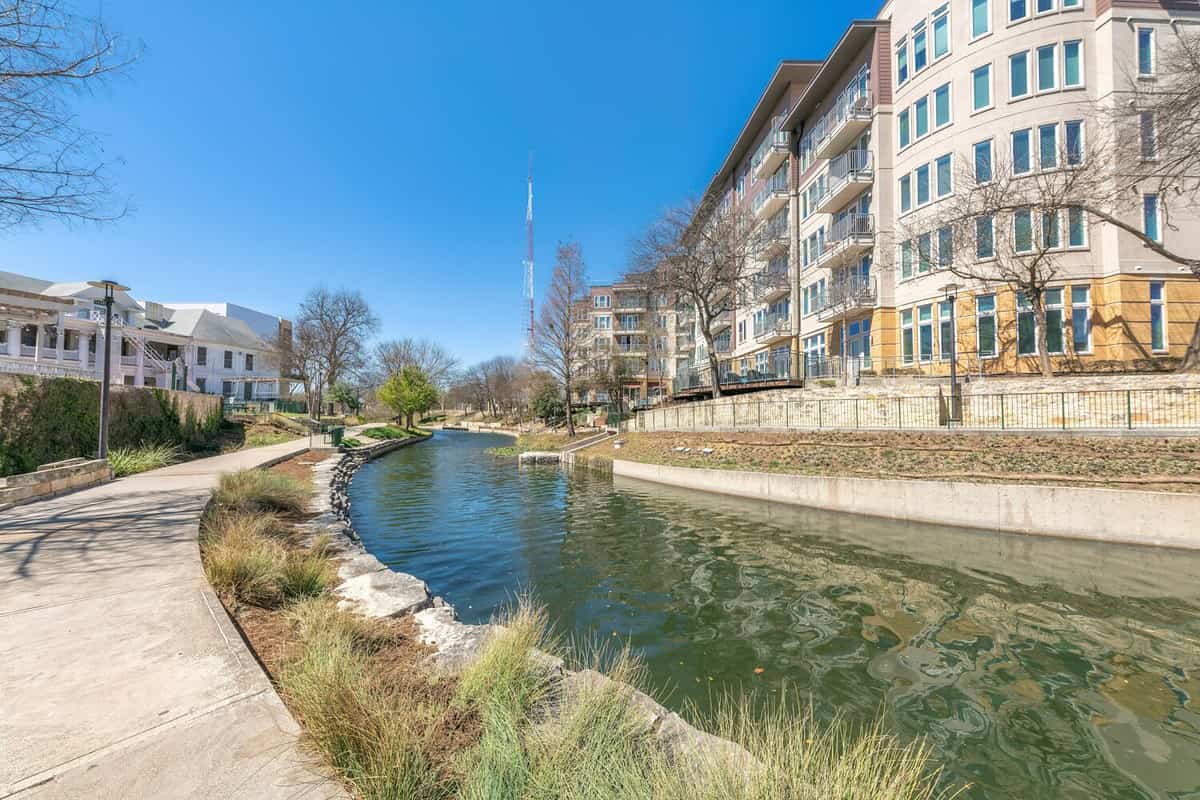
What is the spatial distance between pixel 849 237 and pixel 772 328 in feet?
35.1

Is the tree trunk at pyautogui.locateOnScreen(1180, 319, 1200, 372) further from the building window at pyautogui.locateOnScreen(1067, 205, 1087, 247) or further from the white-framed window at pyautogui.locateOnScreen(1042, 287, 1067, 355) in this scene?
the building window at pyautogui.locateOnScreen(1067, 205, 1087, 247)

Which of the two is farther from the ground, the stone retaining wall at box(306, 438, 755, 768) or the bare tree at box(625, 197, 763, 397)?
the bare tree at box(625, 197, 763, 397)

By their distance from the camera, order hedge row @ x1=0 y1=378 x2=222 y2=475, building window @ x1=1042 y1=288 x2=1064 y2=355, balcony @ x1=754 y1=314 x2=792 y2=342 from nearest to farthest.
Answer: hedge row @ x1=0 y1=378 x2=222 y2=475
building window @ x1=1042 y1=288 x2=1064 y2=355
balcony @ x1=754 y1=314 x2=792 y2=342

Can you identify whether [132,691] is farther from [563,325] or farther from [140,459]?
[563,325]

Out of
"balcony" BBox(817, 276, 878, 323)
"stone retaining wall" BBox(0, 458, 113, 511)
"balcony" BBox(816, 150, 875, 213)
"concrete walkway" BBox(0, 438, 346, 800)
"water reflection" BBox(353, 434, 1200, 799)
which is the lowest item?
"water reflection" BBox(353, 434, 1200, 799)

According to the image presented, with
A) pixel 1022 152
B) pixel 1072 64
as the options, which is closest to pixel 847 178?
pixel 1022 152

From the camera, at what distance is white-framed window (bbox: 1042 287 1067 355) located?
20.8 metres

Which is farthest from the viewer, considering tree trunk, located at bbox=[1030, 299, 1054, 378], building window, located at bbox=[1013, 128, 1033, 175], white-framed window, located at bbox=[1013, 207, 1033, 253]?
building window, located at bbox=[1013, 128, 1033, 175]

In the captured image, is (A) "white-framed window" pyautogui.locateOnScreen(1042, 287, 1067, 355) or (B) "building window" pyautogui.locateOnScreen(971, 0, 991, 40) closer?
(A) "white-framed window" pyautogui.locateOnScreen(1042, 287, 1067, 355)

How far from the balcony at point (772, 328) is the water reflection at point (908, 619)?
2345 centimetres

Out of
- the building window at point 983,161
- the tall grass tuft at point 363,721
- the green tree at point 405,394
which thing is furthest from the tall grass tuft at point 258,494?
the green tree at point 405,394

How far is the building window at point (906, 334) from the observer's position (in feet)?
Result: 82.2

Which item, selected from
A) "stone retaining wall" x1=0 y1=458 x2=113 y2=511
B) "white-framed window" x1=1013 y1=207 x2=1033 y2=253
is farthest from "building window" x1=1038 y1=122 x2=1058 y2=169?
"stone retaining wall" x1=0 y1=458 x2=113 y2=511

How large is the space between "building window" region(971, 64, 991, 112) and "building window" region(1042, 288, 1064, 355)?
8980 mm
